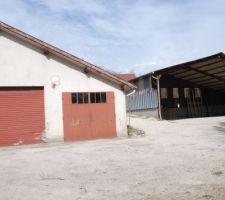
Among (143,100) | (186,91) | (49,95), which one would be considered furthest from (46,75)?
(186,91)

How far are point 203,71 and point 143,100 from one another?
5.57m

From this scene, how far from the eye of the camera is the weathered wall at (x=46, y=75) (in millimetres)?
17172

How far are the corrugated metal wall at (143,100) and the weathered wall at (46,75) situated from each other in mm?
12212

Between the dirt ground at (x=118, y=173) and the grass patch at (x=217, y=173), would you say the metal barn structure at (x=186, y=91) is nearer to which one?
the dirt ground at (x=118, y=173)

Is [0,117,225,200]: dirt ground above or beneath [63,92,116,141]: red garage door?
beneath

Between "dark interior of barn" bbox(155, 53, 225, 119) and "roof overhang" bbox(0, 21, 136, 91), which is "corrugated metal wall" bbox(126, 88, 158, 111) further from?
"roof overhang" bbox(0, 21, 136, 91)

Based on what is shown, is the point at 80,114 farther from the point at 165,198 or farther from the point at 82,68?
the point at 165,198

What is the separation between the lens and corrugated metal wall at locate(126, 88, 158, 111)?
30234mm

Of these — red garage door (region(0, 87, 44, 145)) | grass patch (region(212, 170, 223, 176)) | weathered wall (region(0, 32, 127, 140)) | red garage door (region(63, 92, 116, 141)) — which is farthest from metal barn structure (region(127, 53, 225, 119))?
grass patch (region(212, 170, 223, 176))

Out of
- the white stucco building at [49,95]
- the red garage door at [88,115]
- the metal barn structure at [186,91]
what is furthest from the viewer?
the metal barn structure at [186,91]

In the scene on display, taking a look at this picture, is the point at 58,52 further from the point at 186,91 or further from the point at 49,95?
the point at 186,91

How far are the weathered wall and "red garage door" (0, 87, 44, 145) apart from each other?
314 mm

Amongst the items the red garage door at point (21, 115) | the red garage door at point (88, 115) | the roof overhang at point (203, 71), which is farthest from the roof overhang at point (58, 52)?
the roof overhang at point (203, 71)

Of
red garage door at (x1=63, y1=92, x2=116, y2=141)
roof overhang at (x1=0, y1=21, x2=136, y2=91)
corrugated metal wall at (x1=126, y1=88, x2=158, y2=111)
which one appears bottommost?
red garage door at (x1=63, y1=92, x2=116, y2=141)
